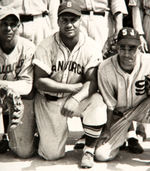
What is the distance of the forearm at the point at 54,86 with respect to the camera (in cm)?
426

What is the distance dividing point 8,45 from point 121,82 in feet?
4.05

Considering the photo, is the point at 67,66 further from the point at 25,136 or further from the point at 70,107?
the point at 25,136

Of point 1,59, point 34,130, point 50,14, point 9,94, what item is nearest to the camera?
point 9,94

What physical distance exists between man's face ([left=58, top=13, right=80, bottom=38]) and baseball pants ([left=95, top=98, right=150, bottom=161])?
1029 millimetres

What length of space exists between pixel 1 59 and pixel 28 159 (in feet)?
3.62

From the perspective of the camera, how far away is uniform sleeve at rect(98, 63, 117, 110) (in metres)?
4.32

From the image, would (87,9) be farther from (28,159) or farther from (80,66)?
(28,159)

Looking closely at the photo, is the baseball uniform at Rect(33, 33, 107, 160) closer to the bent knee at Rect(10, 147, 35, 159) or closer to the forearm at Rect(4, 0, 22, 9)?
the bent knee at Rect(10, 147, 35, 159)

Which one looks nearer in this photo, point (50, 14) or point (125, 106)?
point (125, 106)

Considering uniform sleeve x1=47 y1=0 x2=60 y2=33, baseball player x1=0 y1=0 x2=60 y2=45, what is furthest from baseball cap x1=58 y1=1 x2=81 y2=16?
uniform sleeve x1=47 y1=0 x2=60 y2=33

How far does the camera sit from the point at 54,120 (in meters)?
4.50

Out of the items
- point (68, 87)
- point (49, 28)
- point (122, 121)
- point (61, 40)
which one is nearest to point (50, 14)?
point (49, 28)

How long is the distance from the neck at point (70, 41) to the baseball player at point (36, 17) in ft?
2.58

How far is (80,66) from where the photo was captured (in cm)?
437
